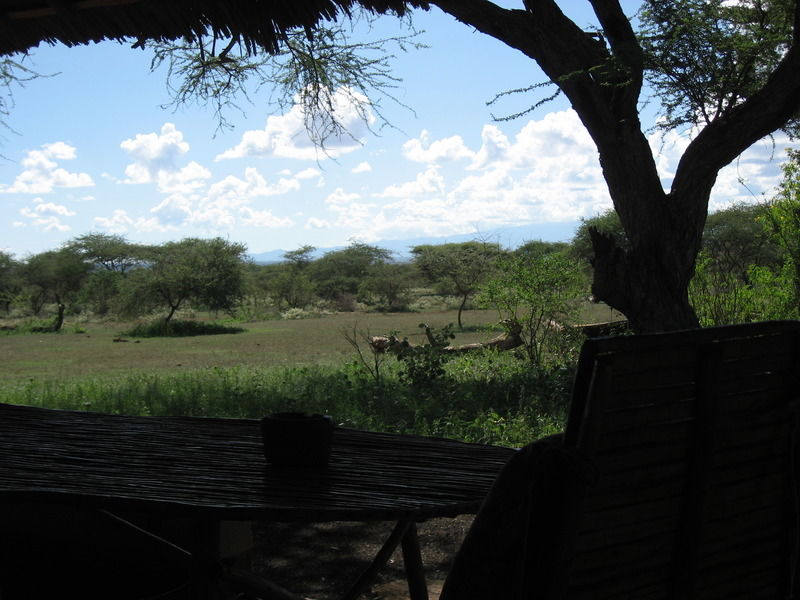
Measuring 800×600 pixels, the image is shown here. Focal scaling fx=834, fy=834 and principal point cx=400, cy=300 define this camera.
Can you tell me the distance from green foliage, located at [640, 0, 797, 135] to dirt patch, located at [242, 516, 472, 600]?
3.56 metres

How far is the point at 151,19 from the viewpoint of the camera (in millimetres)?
3547

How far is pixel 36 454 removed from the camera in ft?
5.35

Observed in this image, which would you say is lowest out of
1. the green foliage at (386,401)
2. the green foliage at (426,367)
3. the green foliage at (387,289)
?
the green foliage at (386,401)

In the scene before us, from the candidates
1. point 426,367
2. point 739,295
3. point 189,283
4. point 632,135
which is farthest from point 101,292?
point 632,135

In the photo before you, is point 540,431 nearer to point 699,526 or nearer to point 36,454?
point 36,454

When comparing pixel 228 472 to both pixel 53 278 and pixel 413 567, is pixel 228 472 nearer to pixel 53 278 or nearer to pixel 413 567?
pixel 413 567

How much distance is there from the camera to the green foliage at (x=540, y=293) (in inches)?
292

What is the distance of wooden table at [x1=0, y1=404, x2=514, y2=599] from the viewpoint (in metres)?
1.18

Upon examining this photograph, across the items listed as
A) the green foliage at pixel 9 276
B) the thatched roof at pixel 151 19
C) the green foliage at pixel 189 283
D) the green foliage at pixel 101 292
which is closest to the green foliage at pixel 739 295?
the thatched roof at pixel 151 19

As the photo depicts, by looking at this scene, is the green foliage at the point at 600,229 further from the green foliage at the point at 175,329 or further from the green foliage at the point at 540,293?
the green foliage at the point at 540,293

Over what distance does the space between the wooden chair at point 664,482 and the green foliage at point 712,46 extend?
15.4 ft

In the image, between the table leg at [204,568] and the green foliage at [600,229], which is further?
the green foliage at [600,229]

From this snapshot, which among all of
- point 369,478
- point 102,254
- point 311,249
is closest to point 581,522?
point 369,478

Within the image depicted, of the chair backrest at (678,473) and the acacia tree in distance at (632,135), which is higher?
the acacia tree in distance at (632,135)
